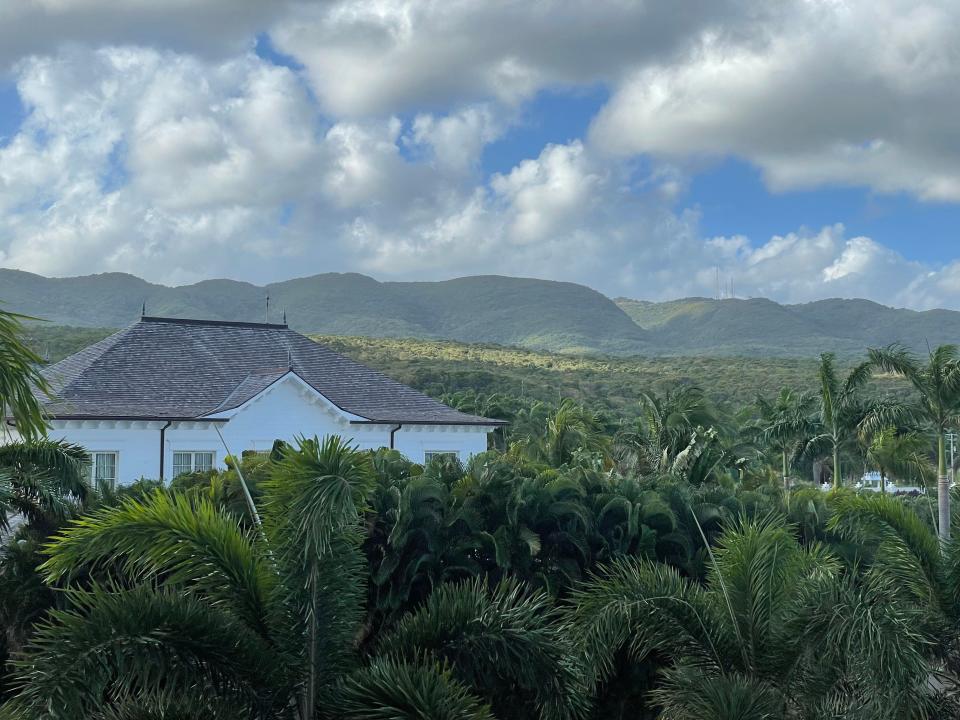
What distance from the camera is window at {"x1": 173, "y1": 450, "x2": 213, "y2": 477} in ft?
95.4

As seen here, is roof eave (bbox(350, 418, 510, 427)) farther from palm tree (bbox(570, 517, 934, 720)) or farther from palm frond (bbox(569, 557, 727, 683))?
palm frond (bbox(569, 557, 727, 683))

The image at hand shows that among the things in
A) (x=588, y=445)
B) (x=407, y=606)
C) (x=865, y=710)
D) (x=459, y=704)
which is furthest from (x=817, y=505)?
(x=588, y=445)

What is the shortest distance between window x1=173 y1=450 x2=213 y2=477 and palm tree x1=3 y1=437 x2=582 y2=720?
19115 millimetres

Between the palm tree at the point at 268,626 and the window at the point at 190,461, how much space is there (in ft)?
62.7

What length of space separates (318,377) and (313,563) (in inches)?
945

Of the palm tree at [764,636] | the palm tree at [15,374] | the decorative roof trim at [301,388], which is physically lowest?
the palm tree at [764,636]

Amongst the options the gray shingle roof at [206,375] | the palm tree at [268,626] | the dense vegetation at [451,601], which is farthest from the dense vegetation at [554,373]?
the palm tree at [268,626]

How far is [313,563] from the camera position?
31.5ft

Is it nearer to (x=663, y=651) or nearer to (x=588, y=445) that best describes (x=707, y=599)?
(x=663, y=651)

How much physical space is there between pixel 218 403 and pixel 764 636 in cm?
2132

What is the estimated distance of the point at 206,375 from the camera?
32156 millimetres

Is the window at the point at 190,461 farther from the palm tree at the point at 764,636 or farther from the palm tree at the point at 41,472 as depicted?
the palm tree at the point at 764,636

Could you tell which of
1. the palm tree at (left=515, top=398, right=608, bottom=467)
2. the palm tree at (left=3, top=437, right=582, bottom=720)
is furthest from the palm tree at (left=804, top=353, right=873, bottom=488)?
the palm tree at (left=3, top=437, right=582, bottom=720)

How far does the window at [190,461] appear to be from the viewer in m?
29.1
